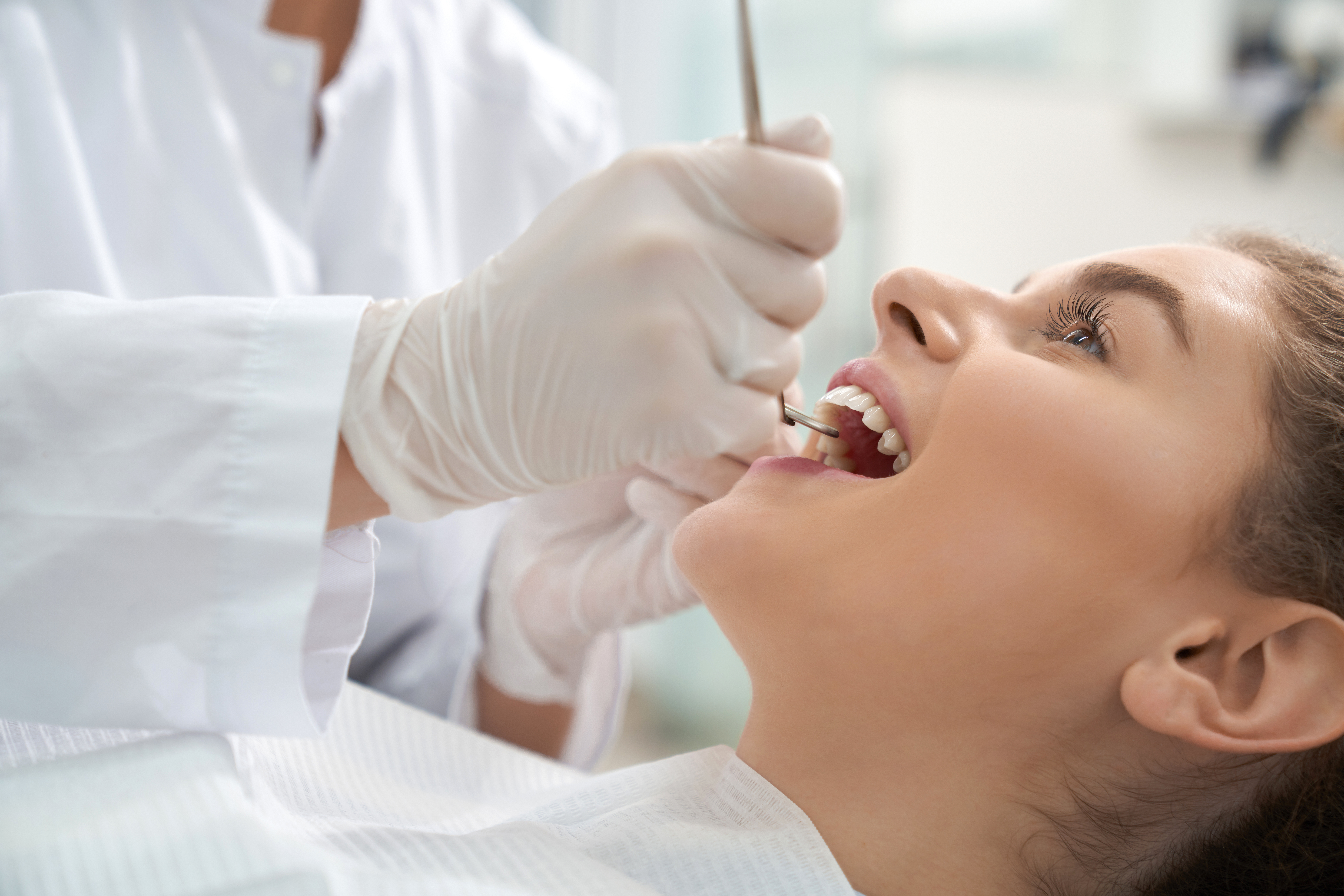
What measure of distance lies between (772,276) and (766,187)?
0.23 feet

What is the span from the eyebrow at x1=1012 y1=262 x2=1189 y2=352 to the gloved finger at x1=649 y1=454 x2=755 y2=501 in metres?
0.38

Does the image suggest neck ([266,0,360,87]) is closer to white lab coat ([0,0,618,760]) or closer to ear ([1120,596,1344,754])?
white lab coat ([0,0,618,760])

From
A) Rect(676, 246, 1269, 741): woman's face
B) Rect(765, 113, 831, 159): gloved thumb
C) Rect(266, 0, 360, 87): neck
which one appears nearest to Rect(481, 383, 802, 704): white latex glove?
Rect(676, 246, 1269, 741): woman's face

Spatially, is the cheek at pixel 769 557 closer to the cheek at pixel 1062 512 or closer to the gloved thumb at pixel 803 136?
the cheek at pixel 1062 512

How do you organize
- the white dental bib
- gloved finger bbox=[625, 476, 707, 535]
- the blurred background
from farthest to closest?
the blurred background < gloved finger bbox=[625, 476, 707, 535] < the white dental bib

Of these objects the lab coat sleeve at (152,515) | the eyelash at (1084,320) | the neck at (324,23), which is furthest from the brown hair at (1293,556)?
the neck at (324,23)

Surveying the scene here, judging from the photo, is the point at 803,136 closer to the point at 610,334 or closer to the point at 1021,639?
the point at 610,334

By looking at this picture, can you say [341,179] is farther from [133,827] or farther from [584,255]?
[133,827]

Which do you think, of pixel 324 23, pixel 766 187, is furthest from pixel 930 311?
pixel 324 23

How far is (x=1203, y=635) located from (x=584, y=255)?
59cm

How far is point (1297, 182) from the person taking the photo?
332cm

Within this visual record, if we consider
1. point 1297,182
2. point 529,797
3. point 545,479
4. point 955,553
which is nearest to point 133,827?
point 545,479

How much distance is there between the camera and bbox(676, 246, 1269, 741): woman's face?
790 millimetres

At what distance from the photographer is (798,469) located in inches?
36.1
